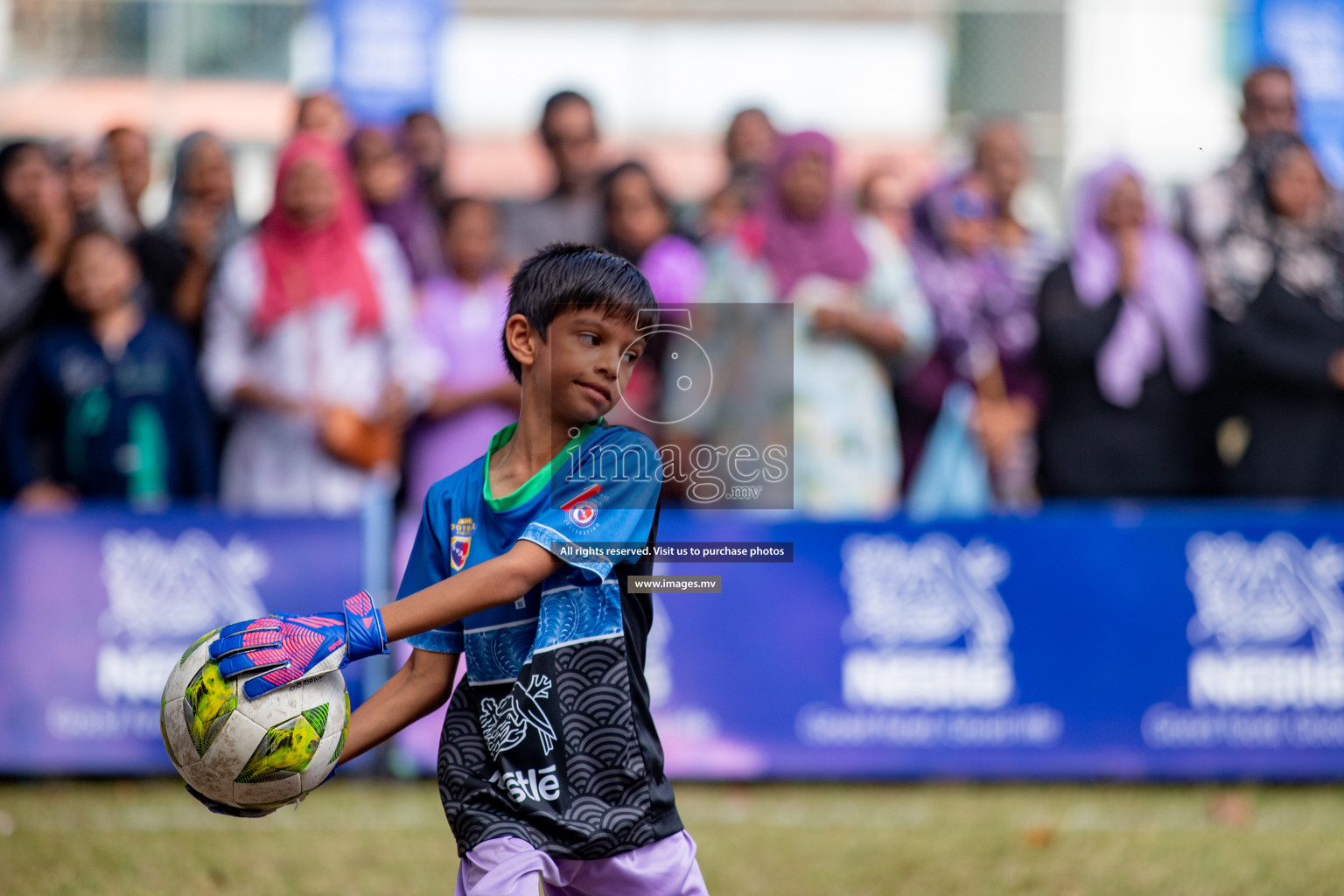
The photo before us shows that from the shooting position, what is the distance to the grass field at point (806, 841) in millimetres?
4840

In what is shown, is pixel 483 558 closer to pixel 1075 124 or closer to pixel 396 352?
pixel 396 352

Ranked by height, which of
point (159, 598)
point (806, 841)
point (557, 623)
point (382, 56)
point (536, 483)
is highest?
point (382, 56)

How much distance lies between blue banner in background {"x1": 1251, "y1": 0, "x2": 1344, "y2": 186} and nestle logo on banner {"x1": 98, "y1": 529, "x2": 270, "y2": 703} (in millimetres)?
6616

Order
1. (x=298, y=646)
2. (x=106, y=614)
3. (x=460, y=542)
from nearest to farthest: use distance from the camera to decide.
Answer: (x=298, y=646) → (x=460, y=542) → (x=106, y=614)

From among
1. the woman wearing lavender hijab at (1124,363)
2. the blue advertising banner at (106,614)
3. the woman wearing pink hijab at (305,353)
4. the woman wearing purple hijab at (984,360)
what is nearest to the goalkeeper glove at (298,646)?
the blue advertising banner at (106,614)

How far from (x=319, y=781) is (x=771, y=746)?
397 centimetres

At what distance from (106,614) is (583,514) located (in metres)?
4.41

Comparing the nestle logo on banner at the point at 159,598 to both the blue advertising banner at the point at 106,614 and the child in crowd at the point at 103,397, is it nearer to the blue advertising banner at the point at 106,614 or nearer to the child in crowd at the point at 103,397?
the blue advertising banner at the point at 106,614

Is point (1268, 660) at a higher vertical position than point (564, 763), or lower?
lower

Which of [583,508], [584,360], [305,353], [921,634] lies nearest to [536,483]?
[583,508]

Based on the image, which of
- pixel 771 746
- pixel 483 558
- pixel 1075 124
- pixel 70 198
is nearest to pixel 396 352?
pixel 70 198

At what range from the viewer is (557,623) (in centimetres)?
274

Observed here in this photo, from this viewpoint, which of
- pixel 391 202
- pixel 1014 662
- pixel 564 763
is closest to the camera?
pixel 564 763

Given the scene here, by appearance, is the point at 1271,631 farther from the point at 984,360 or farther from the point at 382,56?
the point at 382,56
